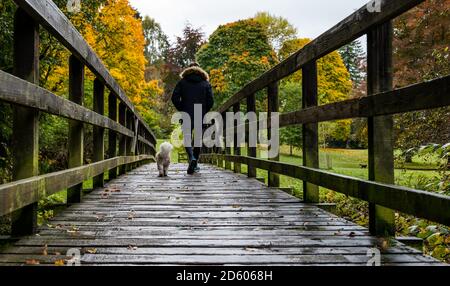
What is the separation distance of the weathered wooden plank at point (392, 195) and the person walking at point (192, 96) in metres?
4.13

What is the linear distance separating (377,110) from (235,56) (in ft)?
81.4

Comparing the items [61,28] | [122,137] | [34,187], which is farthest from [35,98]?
[122,137]

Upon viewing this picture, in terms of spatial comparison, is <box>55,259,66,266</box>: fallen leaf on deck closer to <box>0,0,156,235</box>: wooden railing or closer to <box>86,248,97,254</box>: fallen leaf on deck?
<box>86,248,97,254</box>: fallen leaf on deck

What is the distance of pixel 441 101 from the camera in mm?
2041

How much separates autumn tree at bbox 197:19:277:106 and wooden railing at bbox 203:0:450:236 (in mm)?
21697

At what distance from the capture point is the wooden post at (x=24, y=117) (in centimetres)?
266

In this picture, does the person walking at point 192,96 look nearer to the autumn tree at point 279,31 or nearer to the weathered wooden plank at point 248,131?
the weathered wooden plank at point 248,131

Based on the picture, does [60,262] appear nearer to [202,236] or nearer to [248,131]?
[202,236]

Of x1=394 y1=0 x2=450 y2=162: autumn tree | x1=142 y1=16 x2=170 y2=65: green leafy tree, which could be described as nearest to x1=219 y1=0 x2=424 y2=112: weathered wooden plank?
x1=394 y1=0 x2=450 y2=162: autumn tree

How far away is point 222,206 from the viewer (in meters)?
4.16

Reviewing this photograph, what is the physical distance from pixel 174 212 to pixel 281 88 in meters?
25.4

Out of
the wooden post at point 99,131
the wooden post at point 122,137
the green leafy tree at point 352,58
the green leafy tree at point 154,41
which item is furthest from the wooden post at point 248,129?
the green leafy tree at point 154,41

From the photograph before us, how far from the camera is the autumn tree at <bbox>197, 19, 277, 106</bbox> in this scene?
26.3 meters
